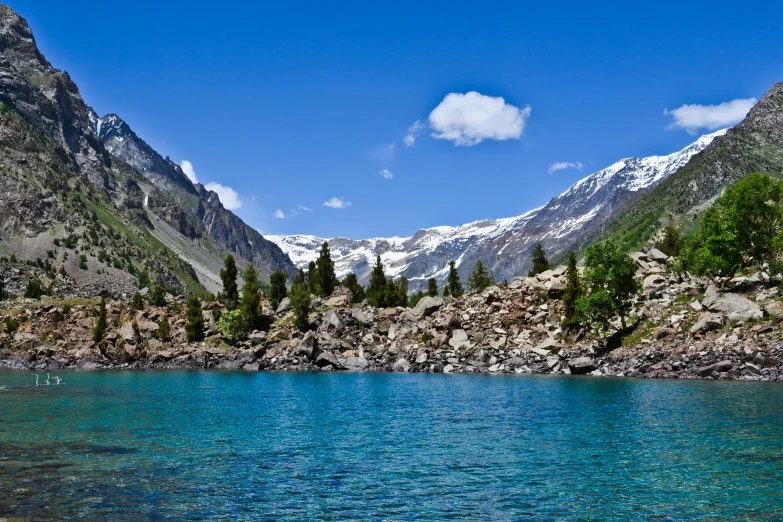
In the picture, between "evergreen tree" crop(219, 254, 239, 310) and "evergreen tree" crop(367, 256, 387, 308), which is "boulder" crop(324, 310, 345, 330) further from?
"evergreen tree" crop(219, 254, 239, 310)

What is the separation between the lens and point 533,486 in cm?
3009

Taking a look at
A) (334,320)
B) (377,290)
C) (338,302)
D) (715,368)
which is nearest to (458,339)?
(334,320)

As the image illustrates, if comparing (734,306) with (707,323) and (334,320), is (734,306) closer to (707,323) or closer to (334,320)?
(707,323)

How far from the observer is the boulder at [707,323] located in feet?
307

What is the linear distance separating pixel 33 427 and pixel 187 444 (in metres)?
15.6

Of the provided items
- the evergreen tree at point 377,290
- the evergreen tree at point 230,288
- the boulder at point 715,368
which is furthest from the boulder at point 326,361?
the boulder at point 715,368

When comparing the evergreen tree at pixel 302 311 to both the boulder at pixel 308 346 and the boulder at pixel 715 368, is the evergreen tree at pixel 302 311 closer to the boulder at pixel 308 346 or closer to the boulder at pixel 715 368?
the boulder at pixel 308 346

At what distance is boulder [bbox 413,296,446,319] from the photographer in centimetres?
15312

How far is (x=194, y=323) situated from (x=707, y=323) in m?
122

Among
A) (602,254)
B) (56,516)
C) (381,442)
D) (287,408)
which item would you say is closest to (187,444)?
(381,442)

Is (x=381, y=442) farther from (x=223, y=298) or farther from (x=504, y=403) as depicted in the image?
(x=223, y=298)

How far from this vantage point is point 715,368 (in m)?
83.8

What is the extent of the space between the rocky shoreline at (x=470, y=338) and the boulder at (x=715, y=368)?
0.14 meters

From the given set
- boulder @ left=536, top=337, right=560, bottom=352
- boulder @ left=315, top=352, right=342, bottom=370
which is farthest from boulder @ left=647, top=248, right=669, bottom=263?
boulder @ left=315, top=352, right=342, bottom=370
